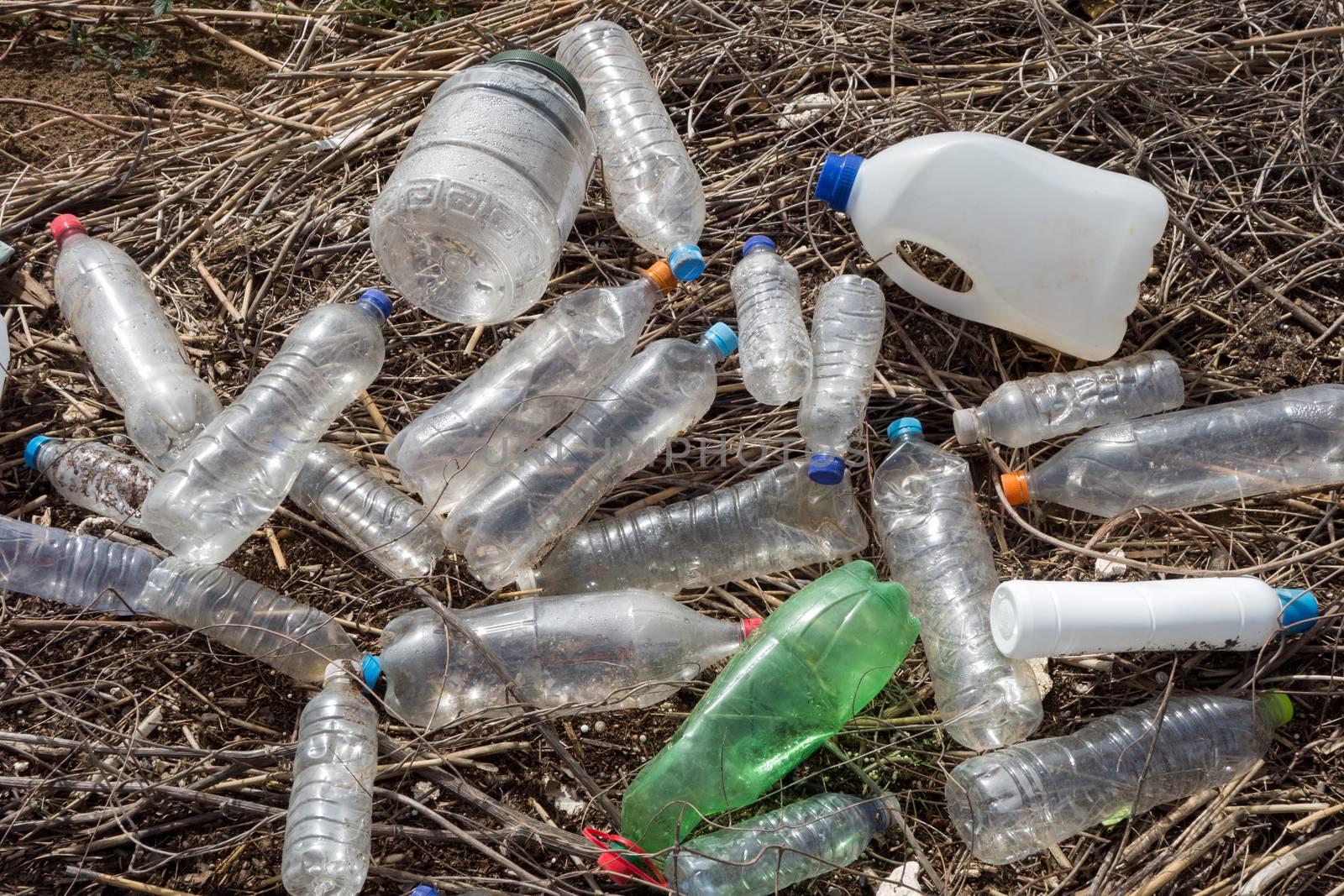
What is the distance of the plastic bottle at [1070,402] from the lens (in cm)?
244

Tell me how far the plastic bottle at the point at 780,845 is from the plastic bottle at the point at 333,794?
2.01 ft

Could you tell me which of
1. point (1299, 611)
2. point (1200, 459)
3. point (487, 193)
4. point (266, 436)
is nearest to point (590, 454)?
point (487, 193)

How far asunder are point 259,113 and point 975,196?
201cm

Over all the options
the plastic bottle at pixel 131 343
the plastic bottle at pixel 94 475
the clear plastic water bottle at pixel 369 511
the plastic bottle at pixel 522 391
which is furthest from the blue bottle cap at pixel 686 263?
the plastic bottle at pixel 94 475

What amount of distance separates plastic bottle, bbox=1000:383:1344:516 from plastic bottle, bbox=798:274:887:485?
388 mm

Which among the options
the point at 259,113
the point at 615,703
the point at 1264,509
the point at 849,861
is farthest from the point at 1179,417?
the point at 259,113

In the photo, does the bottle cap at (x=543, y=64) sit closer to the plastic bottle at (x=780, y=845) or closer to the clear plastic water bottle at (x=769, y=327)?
the clear plastic water bottle at (x=769, y=327)

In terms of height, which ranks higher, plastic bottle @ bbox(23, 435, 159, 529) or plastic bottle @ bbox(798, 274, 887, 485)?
plastic bottle @ bbox(798, 274, 887, 485)

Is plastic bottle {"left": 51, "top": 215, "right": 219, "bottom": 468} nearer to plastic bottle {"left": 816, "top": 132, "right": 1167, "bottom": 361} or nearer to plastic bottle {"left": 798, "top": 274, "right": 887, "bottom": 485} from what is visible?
plastic bottle {"left": 798, "top": 274, "right": 887, "bottom": 485}

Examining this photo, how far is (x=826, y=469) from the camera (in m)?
2.22

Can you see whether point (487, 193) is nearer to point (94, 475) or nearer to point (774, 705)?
point (94, 475)

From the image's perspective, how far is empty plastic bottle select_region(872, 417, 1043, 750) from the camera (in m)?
2.16

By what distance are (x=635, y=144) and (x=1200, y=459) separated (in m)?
1.57

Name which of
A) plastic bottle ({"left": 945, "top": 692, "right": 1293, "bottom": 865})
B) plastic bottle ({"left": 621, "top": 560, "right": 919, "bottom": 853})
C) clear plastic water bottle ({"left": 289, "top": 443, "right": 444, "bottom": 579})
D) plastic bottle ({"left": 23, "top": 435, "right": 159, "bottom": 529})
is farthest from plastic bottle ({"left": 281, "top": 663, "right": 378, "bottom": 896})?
plastic bottle ({"left": 945, "top": 692, "right": 1293, "bottom": 865})
